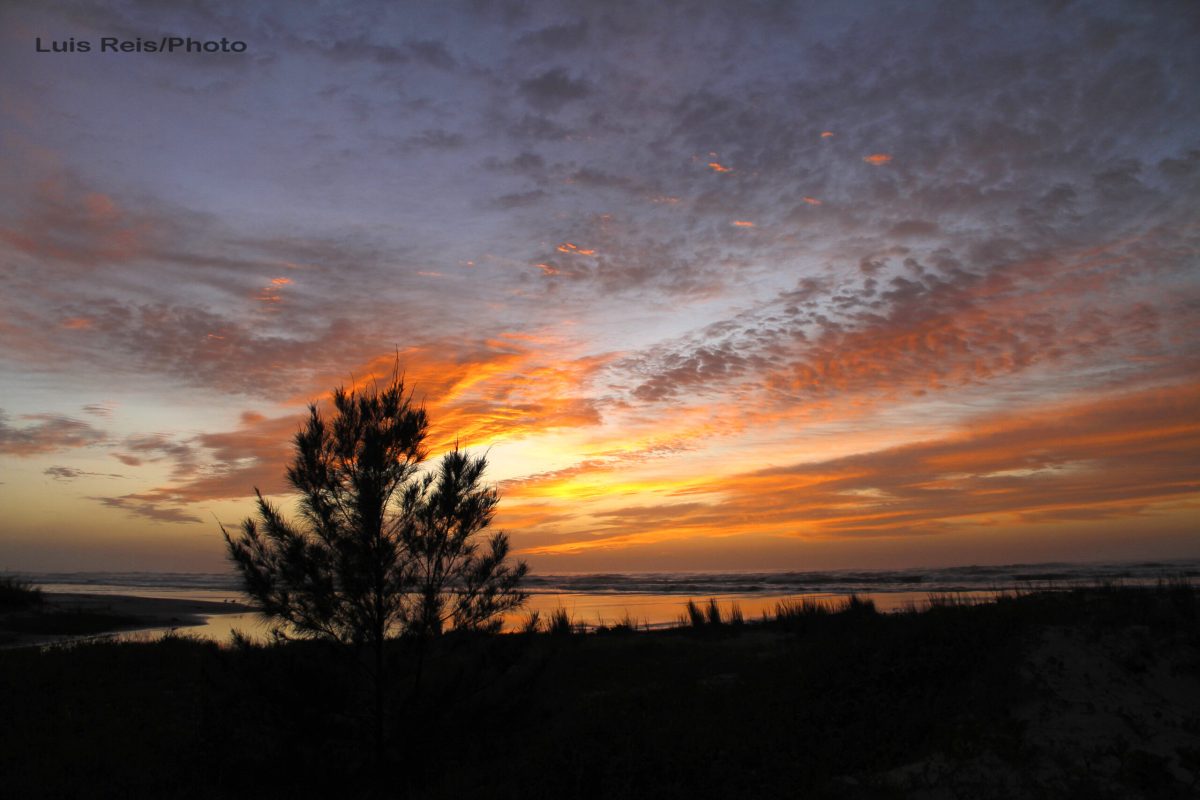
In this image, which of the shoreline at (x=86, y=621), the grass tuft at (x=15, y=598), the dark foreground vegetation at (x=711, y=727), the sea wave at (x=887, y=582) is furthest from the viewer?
the sea wave at (x=887, y=582)

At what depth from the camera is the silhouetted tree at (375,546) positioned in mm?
8898

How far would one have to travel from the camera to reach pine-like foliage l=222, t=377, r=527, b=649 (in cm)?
890

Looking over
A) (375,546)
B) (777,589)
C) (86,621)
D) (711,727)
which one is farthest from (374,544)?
(777,589)

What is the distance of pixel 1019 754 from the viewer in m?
7.92

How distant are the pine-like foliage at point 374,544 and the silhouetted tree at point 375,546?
13mm

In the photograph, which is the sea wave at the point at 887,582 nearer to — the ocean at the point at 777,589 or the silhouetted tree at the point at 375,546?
the ocean at the point at 777,589

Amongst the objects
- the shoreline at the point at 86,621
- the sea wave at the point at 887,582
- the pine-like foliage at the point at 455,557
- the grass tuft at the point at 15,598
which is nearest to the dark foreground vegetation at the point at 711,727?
the pine-like foliage at the point at 455,557

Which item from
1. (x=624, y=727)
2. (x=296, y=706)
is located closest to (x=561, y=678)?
(x=624, y=727)

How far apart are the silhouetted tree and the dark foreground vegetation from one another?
0.45 m

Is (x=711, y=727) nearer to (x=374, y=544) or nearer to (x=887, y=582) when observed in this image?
(x=374, y=544)

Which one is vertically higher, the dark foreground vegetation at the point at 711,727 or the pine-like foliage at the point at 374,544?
the pine-like foliage at the point at 374,544

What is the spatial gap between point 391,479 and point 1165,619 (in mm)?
11424

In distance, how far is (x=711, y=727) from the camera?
32.5 feet

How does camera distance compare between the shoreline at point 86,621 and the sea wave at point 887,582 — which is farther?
the sea wave at point 887,582
